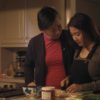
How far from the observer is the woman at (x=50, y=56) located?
7.27 ft

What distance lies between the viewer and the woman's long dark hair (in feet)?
6.57

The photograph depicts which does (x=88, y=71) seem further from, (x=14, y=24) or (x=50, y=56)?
(x=14, y=24)

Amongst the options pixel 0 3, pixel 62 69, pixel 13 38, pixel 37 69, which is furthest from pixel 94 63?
pixel 0 3

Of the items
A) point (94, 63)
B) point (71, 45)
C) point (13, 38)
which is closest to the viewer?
point (94, 63)

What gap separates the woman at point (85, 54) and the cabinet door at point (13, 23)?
164 cm

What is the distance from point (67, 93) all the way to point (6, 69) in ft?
7.08

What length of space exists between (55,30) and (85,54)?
294 millimetres

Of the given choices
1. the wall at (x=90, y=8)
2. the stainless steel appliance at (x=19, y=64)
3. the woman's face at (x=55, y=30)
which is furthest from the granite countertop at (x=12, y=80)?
the woman's face at (x=55, y=30)

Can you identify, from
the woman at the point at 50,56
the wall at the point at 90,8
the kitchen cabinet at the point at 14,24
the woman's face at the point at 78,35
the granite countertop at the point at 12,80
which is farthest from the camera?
the kitchen cabinet at the point at 14,24

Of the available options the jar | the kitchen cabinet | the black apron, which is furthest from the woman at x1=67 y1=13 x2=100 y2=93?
the kitchen cabinet

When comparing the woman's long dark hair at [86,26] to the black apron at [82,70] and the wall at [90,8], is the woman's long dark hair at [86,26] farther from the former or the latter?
the wall at [90,8]

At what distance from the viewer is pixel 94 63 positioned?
188 centimetres

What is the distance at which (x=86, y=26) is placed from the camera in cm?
202

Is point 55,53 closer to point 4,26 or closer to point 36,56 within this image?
point 36,56
